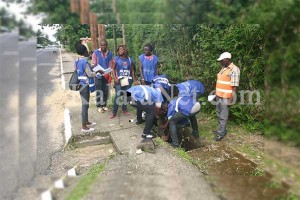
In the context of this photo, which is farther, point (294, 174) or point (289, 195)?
point (294, 174)

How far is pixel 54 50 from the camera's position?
3275 mm

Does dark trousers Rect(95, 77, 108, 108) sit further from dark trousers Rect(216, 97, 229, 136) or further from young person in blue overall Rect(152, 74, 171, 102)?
dark trousers Rect(216, 97, 229, 136)

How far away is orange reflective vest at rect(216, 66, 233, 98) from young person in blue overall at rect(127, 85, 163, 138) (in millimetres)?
968

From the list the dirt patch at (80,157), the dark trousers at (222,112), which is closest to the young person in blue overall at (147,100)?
the dirt patch at (80,157)

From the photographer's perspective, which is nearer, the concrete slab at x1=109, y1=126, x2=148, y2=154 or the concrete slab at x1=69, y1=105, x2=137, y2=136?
the concrete slab at x1=109, y1=126, x2=148, y2=154

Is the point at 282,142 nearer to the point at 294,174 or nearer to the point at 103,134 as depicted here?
the point at 294,174

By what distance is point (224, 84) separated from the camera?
4410mm

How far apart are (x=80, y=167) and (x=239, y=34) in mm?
3188

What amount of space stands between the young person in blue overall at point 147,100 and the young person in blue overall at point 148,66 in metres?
1.07

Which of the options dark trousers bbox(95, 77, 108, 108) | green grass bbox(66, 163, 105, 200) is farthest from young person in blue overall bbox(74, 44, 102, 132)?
green grass bbox(66, 163, 105, 200)

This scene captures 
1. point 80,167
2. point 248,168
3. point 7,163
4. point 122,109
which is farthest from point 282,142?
point 122,109

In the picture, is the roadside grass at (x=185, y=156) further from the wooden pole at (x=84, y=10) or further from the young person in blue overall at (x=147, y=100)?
the wooden pole at (x=84, y=10)

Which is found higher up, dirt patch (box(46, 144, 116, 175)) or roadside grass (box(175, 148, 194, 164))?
roadside grass (box(175, 148, 194, 164))

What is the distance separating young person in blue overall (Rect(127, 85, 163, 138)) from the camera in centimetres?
423
